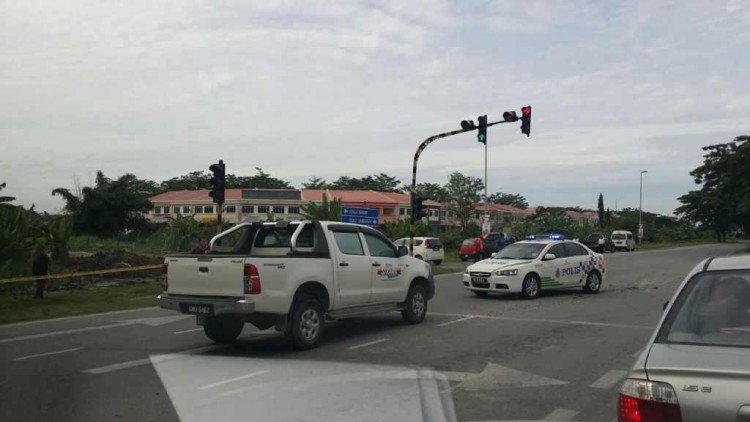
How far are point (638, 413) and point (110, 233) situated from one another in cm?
5903

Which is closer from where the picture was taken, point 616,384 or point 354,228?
point 616,384

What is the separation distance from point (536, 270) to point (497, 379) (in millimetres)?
9049

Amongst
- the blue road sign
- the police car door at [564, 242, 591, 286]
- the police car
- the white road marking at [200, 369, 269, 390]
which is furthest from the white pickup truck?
the blue road sign

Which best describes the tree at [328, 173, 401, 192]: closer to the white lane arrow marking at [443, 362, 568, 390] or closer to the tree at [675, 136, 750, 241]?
the tree at [675, 136, 750, 241]

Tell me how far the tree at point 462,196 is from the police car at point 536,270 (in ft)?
180

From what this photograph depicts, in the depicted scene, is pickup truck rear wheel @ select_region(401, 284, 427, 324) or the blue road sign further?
the blue road sign

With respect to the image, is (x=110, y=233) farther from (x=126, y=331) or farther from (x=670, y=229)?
(x=670, y=229)

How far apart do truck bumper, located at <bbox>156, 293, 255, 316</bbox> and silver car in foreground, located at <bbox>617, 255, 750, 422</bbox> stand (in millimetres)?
5704

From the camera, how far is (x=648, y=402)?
3238 mm

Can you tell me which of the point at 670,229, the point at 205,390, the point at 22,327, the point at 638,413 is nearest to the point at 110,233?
the point at 22,327

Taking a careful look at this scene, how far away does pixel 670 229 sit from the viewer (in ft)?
326

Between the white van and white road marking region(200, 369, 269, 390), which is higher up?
the white van

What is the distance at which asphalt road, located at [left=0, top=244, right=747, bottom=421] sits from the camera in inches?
245

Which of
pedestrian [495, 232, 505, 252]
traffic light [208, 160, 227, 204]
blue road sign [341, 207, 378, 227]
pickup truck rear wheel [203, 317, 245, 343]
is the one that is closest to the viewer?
pickup truck rear wheel [203, 317, 245, 343]
